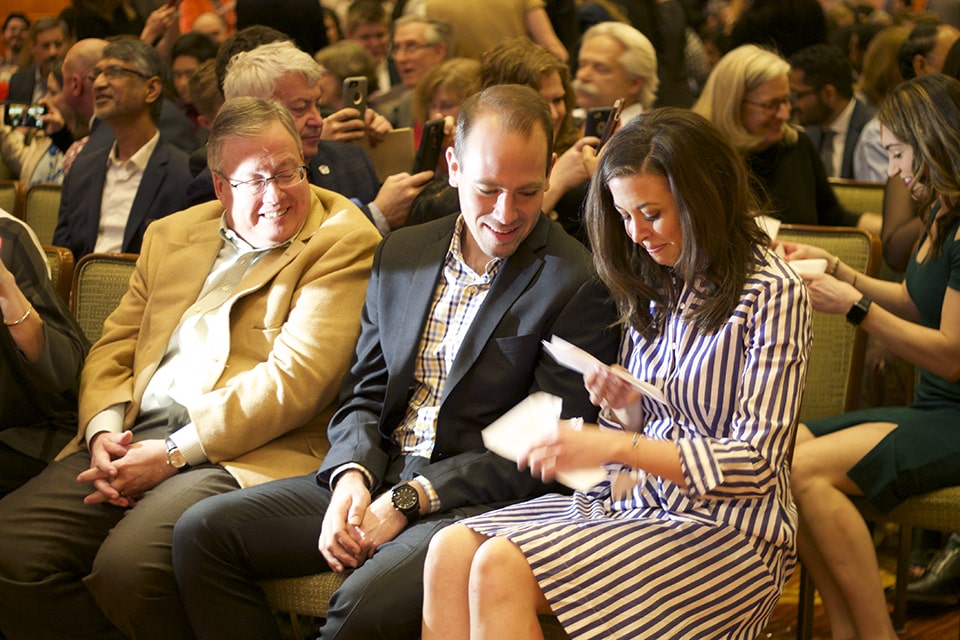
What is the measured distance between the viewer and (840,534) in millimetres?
2684

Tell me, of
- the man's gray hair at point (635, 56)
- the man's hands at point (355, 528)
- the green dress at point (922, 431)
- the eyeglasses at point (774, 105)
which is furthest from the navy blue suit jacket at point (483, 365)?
the man's gray hair at point (635, 56)

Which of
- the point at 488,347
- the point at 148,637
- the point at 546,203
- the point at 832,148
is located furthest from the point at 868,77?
the point at 148,637

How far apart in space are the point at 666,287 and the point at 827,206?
76.3 inches

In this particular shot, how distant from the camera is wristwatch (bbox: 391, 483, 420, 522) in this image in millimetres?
2381

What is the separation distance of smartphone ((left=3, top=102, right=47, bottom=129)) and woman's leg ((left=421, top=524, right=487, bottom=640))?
323 cm

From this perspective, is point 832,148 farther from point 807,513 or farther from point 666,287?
point 666,287

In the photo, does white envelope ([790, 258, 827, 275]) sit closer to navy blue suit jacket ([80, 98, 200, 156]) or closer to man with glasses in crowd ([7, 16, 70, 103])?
navy blue suit jacket ([80, 98, 200, 156])

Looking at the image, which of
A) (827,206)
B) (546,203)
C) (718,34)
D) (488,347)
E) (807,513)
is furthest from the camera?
(718,34)

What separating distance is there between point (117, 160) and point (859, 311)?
108 inches

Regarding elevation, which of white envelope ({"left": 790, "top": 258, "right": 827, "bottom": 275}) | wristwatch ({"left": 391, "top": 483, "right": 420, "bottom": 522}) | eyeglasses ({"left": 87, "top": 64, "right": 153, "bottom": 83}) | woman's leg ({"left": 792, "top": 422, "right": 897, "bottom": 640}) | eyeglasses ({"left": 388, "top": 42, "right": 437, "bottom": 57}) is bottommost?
woman's leg ({"left": 792, "top": 422, "right": 897, "bottom": 640})

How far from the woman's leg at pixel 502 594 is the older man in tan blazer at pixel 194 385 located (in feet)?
2.55

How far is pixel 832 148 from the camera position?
5.29 metres

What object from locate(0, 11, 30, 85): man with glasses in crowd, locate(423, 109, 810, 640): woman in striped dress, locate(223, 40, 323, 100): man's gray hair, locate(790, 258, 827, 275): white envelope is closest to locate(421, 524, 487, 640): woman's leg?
locate(423, 109, 810, 640): woman in striped dress

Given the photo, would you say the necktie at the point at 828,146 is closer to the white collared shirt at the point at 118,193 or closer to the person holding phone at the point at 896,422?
the person holding phone at the point at 896,422
